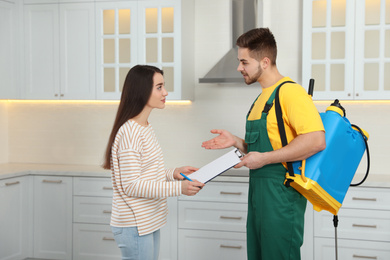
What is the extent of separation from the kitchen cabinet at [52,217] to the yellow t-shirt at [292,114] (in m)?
2.18

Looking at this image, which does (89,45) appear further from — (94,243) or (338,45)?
(338,45)

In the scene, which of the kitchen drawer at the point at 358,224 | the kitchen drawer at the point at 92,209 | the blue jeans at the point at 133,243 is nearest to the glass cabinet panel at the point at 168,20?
the kitchen drawer at the point at 92,209

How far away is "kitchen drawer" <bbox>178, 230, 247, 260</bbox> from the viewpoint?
143 inches

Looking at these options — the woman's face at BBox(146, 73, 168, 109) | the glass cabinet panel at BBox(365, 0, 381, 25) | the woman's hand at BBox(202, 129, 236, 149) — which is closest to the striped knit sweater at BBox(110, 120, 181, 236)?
the woman's face at BBox(146, 73, 168, 109)

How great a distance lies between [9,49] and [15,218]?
1374mm

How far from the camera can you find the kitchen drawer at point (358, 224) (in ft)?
11.2

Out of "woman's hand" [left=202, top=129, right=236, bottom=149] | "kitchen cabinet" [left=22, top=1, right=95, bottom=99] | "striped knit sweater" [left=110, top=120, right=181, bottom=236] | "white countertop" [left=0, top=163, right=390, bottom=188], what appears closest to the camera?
"striped knit sweater" [left=110, top=120, right=181, bottom=236]

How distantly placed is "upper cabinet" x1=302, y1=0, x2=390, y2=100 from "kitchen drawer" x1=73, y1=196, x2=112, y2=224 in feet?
5.84

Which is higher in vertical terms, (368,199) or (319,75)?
(319,75)

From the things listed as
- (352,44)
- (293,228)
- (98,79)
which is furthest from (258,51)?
(98,79)

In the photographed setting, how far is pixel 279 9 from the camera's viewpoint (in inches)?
160

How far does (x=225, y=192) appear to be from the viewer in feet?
12.0

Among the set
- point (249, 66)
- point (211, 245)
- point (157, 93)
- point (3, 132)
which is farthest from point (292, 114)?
point (3, 132)

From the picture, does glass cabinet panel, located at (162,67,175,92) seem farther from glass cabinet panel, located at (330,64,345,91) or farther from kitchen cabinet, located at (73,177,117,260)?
glass cabinet panel, located at (330,64,345,91)
